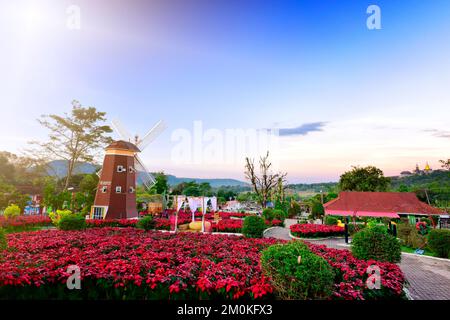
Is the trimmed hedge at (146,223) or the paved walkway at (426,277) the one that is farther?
the trimmed hedge at (146,223)

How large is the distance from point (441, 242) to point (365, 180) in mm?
26927

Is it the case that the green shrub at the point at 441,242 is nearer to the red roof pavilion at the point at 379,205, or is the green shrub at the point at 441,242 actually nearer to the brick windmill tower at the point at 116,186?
the red roof pavilion at the point at 379,205

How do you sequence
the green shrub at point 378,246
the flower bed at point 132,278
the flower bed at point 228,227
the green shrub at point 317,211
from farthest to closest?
the green shrub at point 317,211, the flower bed at point 228,227, the green shrub at point 378,246, the flower bed at point 132,278

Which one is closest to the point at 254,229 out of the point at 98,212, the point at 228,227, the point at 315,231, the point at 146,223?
the point at 228,227

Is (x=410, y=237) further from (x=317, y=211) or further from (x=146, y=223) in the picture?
(x=146, y=223)

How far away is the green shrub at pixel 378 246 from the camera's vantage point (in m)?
7.33

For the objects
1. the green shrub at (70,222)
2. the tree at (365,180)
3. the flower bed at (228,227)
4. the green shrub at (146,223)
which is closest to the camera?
the green shrub at (70,222)

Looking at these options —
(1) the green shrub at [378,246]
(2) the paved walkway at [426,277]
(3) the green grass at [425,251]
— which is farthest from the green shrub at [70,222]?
(3) the green grass at [425,251]

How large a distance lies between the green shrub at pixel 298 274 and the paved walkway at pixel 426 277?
3205mm

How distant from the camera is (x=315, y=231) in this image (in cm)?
1527

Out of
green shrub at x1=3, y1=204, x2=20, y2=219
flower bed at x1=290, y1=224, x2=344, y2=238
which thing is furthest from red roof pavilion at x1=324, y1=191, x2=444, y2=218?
green shrub at x1=3, y1=204, x2=20, y2=219

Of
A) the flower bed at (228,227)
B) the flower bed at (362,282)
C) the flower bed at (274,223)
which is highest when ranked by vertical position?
the flower bed at (362,282)

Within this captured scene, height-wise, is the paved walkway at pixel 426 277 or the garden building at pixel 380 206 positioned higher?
the garden building at pixel 380 206

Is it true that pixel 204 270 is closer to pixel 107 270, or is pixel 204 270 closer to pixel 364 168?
pixel 107 270
